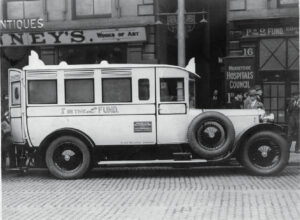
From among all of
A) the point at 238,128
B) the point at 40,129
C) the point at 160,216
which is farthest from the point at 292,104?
the point at 160,216

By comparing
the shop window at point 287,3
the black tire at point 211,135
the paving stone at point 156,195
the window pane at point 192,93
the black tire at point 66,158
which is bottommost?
→ the paving stone at point 156,195

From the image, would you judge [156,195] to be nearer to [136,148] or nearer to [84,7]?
[136,148]

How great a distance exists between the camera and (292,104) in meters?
15.3

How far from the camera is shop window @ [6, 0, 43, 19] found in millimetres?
19391

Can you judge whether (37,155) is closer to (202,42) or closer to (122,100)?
(122,100)

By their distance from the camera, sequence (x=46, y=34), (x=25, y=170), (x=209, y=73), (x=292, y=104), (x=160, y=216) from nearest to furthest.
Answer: (x=160, y=216) → (x=25, y=170) → (x=292, y=104) → (x=46, y=34) → (x=209, y=73)

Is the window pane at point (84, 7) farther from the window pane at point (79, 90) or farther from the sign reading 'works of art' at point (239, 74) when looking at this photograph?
the window pane at point (79, 90)

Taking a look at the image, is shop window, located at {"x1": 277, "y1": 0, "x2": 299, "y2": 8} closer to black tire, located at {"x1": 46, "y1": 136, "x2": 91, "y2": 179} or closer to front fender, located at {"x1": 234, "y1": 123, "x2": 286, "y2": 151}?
front fender, located at {"x1": 234, "y1": 123, "x2": 286, "y2": 151}

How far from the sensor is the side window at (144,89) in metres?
11.1

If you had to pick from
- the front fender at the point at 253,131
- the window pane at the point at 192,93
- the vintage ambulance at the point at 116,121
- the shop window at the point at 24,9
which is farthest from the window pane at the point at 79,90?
the shop window at the point at 24,9

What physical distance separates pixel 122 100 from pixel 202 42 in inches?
504

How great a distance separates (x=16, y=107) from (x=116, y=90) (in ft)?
6.93

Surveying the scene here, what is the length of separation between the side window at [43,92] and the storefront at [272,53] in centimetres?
832

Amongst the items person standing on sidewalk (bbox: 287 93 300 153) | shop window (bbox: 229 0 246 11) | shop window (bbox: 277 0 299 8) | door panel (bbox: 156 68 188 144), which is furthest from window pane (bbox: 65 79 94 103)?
shop window (bbox: 277 0 299 8)
